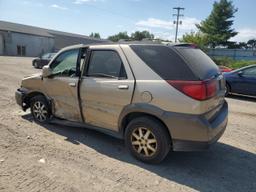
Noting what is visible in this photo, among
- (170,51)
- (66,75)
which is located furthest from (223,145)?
(66,75)

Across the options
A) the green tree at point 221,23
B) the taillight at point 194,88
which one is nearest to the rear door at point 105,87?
the taillight at point 194,88

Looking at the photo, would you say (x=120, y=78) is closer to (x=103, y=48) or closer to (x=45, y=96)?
(x=103, y=48)

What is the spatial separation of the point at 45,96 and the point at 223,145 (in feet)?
12.1

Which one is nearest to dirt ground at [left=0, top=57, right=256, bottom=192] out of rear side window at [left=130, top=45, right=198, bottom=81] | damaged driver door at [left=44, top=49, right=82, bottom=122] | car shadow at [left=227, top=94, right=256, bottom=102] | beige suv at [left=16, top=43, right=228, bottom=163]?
beige suv at [left=16, top=43, right=228, bottom=163]

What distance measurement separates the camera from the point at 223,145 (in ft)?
16.1

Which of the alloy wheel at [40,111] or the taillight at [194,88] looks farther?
the alloy wheel at [40,111]

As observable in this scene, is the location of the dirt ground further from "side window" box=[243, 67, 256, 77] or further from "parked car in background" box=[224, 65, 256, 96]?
"side window" box=[243, 67, 256, 77]

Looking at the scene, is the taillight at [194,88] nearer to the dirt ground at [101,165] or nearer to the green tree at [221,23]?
the dirt ground at [101,165]

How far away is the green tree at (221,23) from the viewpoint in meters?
49.9

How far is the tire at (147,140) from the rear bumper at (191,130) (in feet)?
0.49

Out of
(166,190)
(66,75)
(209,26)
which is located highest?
(209,26)

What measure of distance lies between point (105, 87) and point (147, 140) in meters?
1.10

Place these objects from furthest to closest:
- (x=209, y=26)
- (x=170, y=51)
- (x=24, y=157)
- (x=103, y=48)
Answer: (x=209, y=26)
(x=103, y=48)
(x=24, y=157)
(x=170, y=51)

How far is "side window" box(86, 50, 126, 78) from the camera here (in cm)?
420
